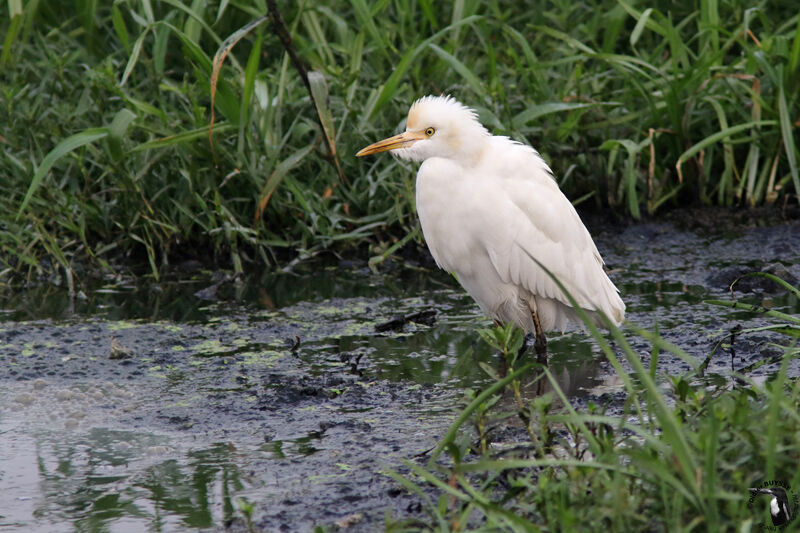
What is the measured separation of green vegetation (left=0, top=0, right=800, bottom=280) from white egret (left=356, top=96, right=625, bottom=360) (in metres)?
1.05

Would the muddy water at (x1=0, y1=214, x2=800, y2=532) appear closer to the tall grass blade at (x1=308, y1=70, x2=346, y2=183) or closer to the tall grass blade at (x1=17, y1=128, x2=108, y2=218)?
the tall grass blade at (x1=17, y1=128, x2=108, y2=218)

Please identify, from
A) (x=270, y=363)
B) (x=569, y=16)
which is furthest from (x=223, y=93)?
(x=569, y=16)

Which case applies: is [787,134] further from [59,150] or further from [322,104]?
[59,150]

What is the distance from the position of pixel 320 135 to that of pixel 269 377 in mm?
1965

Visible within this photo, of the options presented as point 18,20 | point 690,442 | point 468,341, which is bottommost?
point 468,341

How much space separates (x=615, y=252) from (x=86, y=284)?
9.65 ft

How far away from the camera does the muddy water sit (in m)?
2.98

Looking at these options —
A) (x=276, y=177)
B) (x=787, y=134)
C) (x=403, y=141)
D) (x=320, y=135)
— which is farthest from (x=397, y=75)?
(x=787, y=134)

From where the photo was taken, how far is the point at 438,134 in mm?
4316

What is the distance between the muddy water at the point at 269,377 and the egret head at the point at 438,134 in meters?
0.86

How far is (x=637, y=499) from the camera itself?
7.61 feet

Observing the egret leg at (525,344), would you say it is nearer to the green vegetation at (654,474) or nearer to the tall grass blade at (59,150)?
the green vegetation at (654,474)

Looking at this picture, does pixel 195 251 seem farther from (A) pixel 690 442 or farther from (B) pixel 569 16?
(A) pixel 690 442

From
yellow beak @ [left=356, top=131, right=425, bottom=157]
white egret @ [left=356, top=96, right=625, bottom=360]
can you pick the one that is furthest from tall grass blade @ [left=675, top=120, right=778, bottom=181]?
yellow beak @ [left=356, top=131, right=425, bottom=157]
